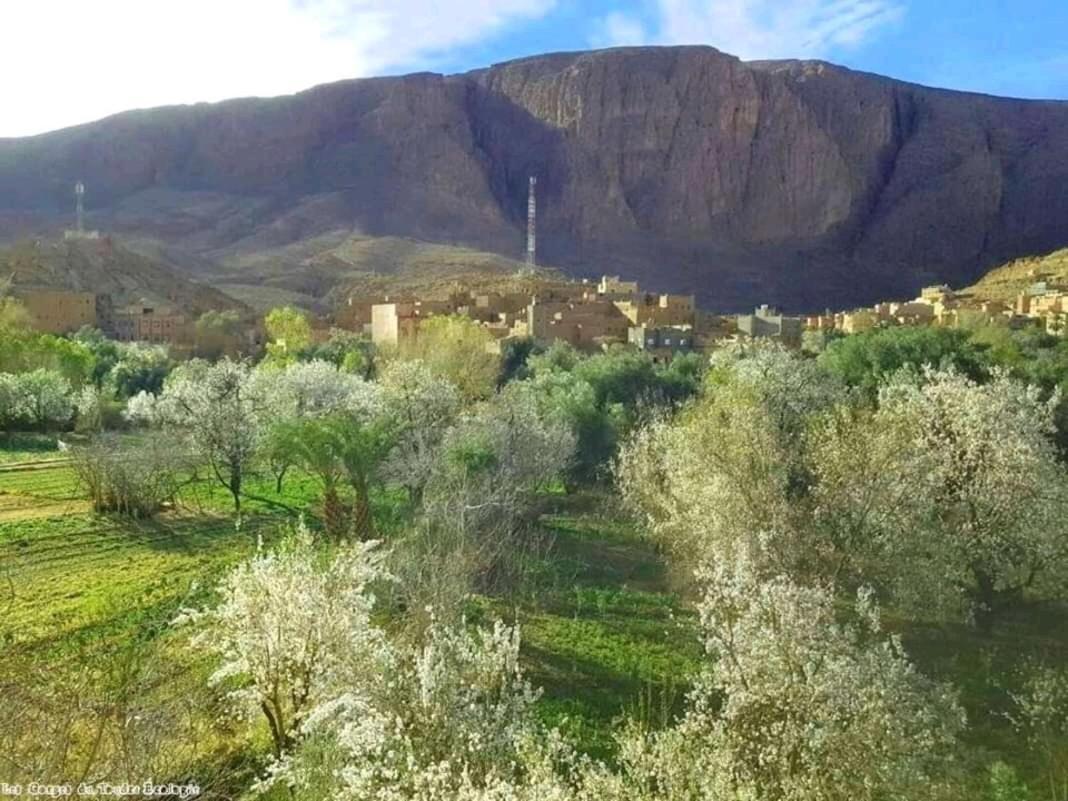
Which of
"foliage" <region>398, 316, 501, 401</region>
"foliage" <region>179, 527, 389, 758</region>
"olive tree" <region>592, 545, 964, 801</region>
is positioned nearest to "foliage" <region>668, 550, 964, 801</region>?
"olive tree" <region>592, 545, 964, 801</region>

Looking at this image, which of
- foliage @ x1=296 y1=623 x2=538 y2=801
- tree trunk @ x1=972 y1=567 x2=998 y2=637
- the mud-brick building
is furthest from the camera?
the mud-brick building

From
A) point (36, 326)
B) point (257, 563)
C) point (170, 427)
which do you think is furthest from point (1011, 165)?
point (257, 563)

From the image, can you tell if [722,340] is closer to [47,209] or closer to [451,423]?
[451,423]

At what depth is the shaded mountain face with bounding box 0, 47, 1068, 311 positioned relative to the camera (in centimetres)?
10838

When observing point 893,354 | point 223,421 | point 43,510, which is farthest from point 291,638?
point 893,354

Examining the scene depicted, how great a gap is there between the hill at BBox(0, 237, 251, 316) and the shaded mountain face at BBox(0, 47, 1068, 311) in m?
28.8

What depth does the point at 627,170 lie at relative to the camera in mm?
122188

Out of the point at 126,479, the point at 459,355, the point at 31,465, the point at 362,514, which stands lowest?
the point at 31,465

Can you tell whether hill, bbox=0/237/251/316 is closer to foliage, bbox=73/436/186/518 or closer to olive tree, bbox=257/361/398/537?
foliage, bbox=73/436/186/518

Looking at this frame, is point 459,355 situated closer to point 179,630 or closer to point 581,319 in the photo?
point 581,319

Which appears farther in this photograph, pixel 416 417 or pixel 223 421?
pixel 416 417

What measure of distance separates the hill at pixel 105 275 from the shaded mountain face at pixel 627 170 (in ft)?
94.6

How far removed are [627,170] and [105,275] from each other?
230ft

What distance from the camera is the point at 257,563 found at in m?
10.6
